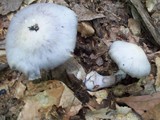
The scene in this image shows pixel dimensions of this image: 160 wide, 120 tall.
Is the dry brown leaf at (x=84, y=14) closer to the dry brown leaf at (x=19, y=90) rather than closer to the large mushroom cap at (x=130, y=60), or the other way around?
the large mushroom cap at (x=130, y=60)

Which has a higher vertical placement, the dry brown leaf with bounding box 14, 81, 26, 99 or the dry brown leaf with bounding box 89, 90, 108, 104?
the dry brown leaf with bounding box 89, 90, 108, 104

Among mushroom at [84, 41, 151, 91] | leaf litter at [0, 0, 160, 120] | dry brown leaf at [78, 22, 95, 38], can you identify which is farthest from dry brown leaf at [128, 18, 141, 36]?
mushroom at [84, 41, 151, 91]

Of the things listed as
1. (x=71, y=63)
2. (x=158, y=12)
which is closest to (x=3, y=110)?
(x=71, y=63)

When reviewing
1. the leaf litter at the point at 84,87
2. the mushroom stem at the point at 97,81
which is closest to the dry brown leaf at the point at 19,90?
the leaf litter at the point at 84,87

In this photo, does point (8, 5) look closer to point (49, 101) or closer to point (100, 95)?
point (49, 101)

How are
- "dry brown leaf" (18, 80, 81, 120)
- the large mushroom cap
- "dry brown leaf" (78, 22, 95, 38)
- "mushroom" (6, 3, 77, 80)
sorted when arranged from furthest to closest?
"dry brown leaf" (78, 22, 95, 38) < "dry brown leaf" (18, 80, 81, 120) < the large mushroom cap < "mushroom" (6, 3, 77, 80)

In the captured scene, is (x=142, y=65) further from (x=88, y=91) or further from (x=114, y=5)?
(x=114, y=5)

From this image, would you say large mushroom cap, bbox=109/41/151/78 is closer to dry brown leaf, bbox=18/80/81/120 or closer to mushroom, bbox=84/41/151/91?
mushroom, bbox=84/41/151/91
